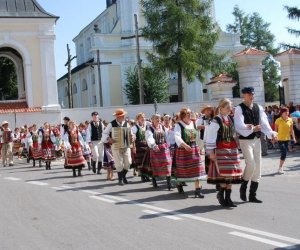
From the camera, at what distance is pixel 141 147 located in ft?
47.4

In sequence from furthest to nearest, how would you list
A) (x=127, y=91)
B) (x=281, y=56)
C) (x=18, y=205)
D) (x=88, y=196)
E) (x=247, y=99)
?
(x=127, y=91), (x=281, y=56), (x=88, y=196), (x=18, y=205), (x=247, y=99)

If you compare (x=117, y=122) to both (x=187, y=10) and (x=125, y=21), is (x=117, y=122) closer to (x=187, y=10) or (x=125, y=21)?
(x=187, y=10)

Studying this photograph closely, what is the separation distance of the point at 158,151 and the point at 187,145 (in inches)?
74.5

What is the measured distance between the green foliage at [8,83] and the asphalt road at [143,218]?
38.6 m

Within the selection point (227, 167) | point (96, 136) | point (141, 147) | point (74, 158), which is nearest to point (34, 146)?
point (96, 136)

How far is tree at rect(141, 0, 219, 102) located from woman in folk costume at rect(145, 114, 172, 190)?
23.2 meters

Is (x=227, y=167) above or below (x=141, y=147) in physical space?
below

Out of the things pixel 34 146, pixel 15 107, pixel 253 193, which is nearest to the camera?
pixel 253 193

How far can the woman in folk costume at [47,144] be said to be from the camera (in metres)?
19.9

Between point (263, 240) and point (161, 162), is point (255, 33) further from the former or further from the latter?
point (263, 240)

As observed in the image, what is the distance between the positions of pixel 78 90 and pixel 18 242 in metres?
50.6

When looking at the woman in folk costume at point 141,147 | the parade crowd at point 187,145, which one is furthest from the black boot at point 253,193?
the woman in folk costume at point 141,147

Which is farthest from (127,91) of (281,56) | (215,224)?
(215,224)

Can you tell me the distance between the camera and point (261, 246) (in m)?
6.74
